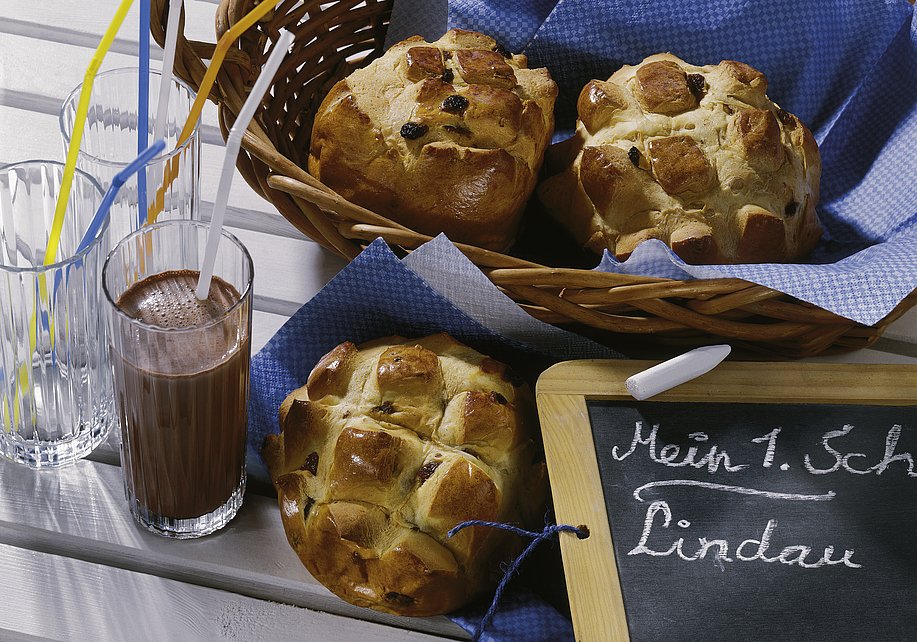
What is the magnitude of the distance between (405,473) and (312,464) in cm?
9

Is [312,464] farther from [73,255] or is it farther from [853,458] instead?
[853,458]

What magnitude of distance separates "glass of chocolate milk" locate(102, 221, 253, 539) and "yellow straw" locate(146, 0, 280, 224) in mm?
122

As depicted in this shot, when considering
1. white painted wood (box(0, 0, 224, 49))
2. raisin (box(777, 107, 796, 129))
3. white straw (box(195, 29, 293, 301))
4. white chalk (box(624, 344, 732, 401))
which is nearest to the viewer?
white straw (box(195, 29, 293, 301))

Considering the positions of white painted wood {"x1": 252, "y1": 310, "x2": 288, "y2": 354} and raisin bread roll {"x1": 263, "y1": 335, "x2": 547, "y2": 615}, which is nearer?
raisin bread roll {"x1": 263, "y1": 335, "x2": 547, "y2": 615}

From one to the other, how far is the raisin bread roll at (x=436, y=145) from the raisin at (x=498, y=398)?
0.74 feet

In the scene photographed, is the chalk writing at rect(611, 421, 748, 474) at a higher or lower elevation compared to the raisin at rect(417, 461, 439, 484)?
higher

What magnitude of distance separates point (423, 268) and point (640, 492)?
1.06 ft

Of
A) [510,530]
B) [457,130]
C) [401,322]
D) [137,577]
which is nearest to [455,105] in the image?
[457,130]

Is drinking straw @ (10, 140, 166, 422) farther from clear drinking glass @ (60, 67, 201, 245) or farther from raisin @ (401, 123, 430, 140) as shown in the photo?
raisin @ (401, 123, 430, 140)

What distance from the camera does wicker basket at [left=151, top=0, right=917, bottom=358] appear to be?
41.8 inches

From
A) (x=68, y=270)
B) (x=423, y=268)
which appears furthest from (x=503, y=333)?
(x=68, y=270)

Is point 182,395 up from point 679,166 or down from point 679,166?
down

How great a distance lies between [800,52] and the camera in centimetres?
143

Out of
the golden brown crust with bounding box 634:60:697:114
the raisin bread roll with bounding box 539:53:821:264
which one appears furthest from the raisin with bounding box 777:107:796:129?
the golden brown crust with bounding box 634:60:697:114
